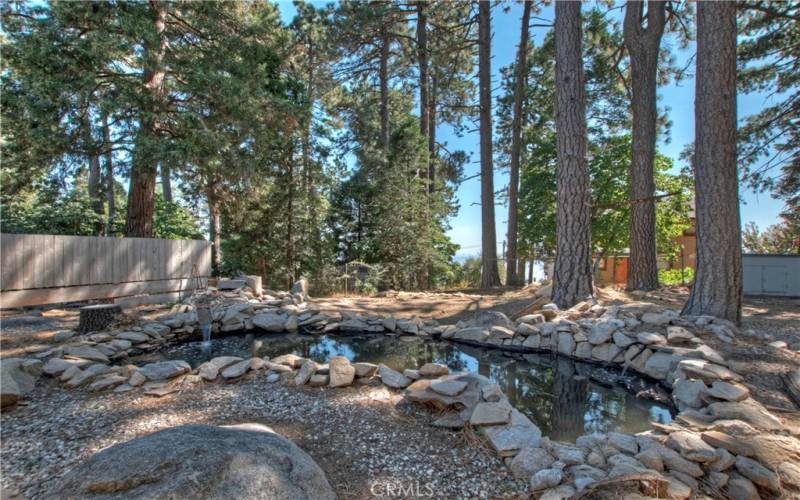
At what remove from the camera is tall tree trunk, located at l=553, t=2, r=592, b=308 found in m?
6.16

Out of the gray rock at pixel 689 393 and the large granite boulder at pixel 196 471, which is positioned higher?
the large granite boulder at pixel 196 471

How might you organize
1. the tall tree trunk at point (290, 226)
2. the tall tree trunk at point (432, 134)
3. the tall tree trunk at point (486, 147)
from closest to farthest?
the tall tree trunk at point (486, 147), the tall tree trunk at point (290, 226), the tall tree trunk at point (432, 134)

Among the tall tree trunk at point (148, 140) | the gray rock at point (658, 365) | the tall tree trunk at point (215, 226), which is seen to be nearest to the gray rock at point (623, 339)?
the gray rock at point (658, 365)

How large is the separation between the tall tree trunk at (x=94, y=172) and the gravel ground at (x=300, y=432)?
540 cm

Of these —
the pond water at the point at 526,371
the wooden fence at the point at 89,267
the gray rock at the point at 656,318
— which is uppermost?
the wooden fence at the point at 89,267

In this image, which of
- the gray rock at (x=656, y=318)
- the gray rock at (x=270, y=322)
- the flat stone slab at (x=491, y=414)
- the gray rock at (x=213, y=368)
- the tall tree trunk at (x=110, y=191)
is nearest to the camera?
the flat stone slab at (x=491, y=414)

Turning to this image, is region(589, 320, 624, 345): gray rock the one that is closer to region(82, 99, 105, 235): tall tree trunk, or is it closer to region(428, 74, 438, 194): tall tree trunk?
region(82, 99, 105, 235): tall tree trunk

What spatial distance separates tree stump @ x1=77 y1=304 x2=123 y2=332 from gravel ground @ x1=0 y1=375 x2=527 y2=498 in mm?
1835

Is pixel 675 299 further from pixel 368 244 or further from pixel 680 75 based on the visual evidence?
pixel 368 244

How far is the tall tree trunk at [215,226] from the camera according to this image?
9579mm

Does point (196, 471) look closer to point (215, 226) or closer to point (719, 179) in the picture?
point (719, 179)

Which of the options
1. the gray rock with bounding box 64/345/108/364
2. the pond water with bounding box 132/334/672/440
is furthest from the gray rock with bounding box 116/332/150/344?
the gray rock with bounding box 64/345/108/364

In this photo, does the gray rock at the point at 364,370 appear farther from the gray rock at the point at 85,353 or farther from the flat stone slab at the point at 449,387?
the gray rock at the point at 85,353

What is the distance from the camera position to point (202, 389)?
3406 mm
